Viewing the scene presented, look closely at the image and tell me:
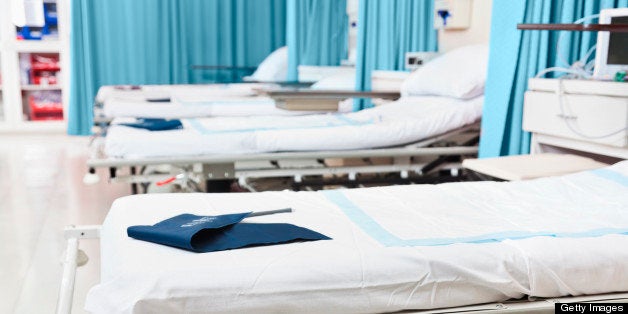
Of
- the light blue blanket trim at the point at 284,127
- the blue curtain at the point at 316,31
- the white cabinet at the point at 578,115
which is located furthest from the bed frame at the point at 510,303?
the blue curtain at the point at 316,31

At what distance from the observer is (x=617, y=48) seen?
2.55 metres

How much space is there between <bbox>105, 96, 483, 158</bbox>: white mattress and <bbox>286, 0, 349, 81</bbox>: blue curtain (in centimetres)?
235

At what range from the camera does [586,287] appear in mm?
1399

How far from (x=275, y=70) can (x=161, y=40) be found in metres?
1.41

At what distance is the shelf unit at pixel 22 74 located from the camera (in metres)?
6.62

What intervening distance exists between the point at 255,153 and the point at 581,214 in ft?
5.70

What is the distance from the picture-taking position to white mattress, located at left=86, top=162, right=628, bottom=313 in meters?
Answer: 1.22

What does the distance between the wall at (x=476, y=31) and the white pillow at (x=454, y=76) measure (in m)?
0.32

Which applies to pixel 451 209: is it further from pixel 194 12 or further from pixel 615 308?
pixel 194 12

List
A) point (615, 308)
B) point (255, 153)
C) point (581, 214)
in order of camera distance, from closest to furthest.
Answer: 1. point (615, 308)
2. point (581, 214)
3. point (255, 153)

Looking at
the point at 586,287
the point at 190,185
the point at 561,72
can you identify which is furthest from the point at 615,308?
Result: the point at 190,185

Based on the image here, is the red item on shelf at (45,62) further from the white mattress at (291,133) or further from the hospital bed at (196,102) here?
the white mattress at (291,133)

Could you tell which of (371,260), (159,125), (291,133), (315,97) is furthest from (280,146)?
(371,260)

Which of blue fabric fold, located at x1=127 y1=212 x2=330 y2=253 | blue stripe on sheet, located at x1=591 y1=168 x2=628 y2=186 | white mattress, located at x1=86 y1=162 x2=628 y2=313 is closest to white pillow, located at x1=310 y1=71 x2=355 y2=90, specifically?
blue stripe on sheet, located at x1=591 y1=168 x2=628 y2=186
